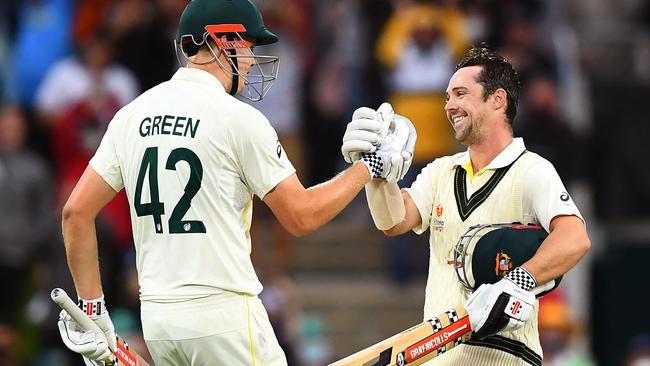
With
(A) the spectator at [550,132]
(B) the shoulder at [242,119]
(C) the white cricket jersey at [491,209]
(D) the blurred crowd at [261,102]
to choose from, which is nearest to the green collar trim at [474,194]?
(C) the white cricket jersey at [491,209]

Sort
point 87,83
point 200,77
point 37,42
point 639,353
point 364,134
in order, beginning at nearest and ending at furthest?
point 200,77
point 364,134
point 639,353
point 87,83
point 37,42

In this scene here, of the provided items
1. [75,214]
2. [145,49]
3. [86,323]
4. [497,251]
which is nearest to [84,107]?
[145,49]

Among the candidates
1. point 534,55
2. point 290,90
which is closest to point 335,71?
point 290,90

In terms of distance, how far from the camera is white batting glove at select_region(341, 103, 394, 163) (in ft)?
21.2

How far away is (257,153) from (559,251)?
1.38 metres

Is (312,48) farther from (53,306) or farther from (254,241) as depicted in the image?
(53,306)

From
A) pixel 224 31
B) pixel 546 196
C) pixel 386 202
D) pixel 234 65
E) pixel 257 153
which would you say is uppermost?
pixel 224 31

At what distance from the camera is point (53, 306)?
11.5 m

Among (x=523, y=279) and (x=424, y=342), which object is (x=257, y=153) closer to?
(x=424, y=342)

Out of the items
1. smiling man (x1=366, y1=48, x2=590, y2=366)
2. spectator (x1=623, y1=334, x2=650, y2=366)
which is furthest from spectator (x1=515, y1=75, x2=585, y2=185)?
smiling man (x1=366, y1=48, x2=590, y2=366)

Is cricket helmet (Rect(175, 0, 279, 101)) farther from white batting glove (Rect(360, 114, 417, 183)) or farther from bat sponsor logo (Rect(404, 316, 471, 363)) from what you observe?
bat sponsor logo (Rect(404, 316, 471, 363))

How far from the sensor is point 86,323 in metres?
6.21

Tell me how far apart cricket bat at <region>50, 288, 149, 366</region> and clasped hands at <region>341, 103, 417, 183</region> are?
4.22ft

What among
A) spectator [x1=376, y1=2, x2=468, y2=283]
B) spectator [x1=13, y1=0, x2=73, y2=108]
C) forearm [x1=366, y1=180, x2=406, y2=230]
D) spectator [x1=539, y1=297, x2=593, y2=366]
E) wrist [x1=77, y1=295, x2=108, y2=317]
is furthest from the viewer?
spectator [x1=13, y1=0, x2=73, y2=108]
